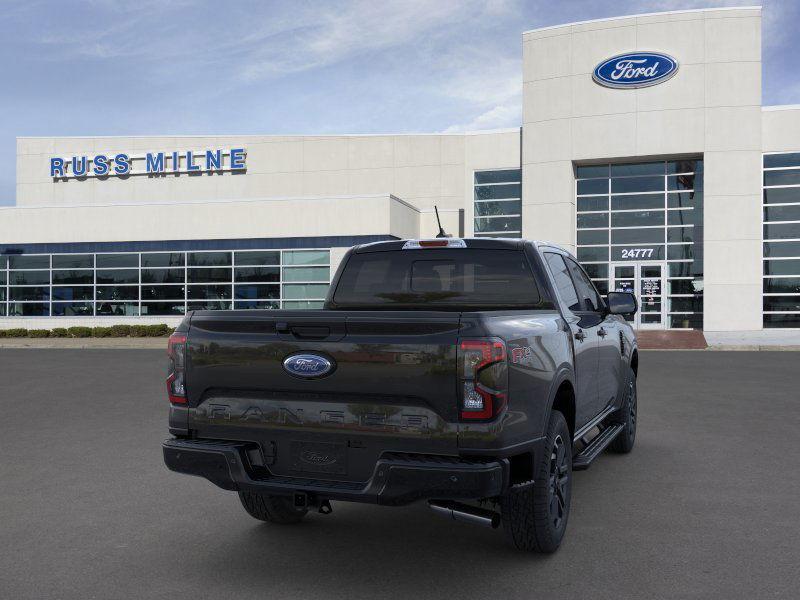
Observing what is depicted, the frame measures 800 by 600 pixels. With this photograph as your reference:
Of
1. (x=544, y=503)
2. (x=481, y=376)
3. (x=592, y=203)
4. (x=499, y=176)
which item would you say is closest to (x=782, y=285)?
(x=592, y=203)

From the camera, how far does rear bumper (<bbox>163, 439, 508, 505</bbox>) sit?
12.7 feet

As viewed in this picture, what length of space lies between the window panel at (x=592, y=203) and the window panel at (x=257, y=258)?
1272cm

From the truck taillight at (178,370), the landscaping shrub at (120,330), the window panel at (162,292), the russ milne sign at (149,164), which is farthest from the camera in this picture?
the russ milne sign at (149,164)

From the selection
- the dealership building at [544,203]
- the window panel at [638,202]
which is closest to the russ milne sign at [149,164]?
the dealership building at [544,203]

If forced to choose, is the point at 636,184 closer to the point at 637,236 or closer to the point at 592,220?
the point at 637,236

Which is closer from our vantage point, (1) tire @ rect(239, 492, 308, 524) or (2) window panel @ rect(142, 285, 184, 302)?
(1) tire @ rect(239, 492, 308, 524)

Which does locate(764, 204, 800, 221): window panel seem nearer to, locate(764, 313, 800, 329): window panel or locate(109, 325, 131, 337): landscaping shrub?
locate(764, 313, 800, 329): window panel

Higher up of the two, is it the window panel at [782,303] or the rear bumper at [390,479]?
the window panel at [782,303]

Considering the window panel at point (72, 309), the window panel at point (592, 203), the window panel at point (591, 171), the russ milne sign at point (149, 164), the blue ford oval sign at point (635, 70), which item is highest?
the blue ford oval sign at point (635, 70)

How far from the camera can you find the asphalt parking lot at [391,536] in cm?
422

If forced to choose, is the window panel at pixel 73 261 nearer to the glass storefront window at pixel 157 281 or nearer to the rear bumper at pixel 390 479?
the glass storefront window at pixel 157 281

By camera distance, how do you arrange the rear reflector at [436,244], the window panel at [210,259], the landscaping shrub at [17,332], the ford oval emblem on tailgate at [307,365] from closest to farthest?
the ford oval emblem on tailgate at [307,365]
the rear reflector at [436,244]
the landscaping shrub at [17,332]
the window panel at [210,259]

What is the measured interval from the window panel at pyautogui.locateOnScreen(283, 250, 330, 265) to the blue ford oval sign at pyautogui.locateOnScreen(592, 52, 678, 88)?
1289 cm

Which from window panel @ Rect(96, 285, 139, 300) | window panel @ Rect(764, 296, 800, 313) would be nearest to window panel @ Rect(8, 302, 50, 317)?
window panel @ Rect(96, 285, 139, 300)
